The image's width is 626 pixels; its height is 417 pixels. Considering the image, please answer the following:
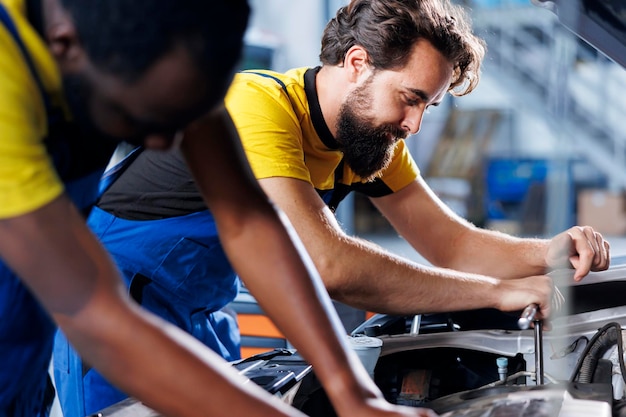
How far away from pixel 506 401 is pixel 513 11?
7.20 meters

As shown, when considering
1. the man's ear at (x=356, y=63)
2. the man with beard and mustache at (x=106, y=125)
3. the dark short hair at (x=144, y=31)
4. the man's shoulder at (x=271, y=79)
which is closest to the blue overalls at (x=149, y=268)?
the man's shoulder at (x=271, y=79)

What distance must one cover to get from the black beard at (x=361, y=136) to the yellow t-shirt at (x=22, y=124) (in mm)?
1075

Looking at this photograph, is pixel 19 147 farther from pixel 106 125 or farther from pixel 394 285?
pixel 394 285

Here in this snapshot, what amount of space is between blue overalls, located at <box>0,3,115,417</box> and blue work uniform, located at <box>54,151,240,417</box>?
0.61 m

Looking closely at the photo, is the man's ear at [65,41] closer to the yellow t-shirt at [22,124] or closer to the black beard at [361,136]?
the yellow t-shirt at [22,124]

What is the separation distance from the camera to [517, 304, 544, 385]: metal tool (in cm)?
142

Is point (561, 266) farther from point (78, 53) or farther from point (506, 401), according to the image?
point (78, 53)

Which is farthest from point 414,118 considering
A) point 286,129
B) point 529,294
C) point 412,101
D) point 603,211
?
point 603,211

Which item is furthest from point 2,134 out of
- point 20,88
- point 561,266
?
point 561,266

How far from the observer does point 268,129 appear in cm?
167

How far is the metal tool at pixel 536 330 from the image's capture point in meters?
1.42

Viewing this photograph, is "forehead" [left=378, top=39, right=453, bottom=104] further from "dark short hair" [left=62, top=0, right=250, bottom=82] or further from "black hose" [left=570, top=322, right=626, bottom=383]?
"dark short hair" [left=62, top=0, right=250, bottom=82]

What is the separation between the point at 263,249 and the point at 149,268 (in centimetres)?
77

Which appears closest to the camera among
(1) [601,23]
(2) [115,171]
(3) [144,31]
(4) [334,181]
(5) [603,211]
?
(3) [144,31]
